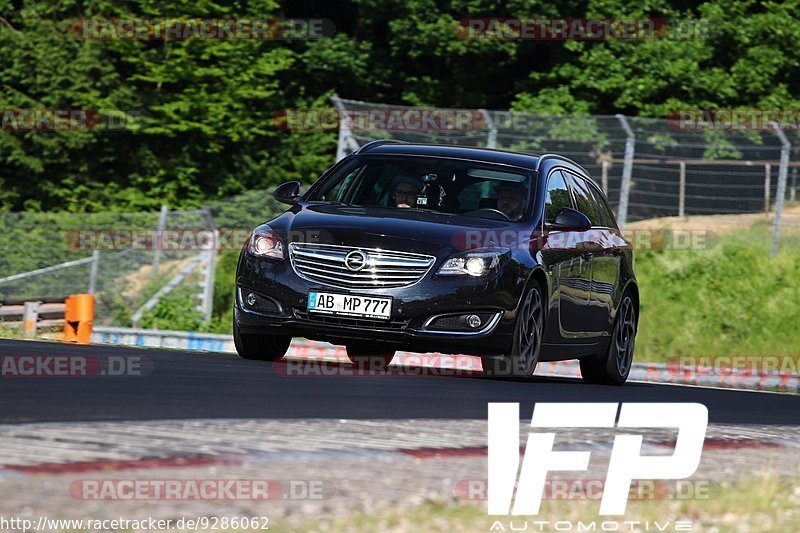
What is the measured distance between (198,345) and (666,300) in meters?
7.90

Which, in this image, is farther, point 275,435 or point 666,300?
point 666,300

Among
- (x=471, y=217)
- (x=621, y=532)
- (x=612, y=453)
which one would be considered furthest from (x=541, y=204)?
(x=621, y=532)

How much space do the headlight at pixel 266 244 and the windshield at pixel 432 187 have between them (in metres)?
1.02

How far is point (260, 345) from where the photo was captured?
1206cm

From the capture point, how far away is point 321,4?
153 feet

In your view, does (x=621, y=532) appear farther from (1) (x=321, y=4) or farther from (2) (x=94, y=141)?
(1) (x=321, y=4)

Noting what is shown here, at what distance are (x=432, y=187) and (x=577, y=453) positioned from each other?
218 inches

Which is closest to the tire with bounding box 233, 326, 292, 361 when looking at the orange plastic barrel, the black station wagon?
the black station wagon

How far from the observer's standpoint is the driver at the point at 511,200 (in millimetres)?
12102

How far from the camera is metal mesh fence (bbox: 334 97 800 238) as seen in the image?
2503 cm
